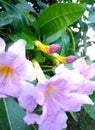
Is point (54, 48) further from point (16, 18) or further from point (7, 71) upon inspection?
point (16, 18)

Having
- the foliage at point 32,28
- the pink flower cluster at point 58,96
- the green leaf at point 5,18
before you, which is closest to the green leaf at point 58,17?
the foliage at point 32,28

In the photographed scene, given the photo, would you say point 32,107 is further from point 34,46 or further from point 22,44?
point 34,46

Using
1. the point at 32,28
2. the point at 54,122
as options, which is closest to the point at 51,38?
the point at 32,28

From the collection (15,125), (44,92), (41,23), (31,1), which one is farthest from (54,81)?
(31,1)

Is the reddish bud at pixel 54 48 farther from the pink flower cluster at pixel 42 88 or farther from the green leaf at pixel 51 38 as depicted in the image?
the green leaf at pixel 51 38

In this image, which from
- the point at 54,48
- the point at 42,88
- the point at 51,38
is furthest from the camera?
the point at 51,38
